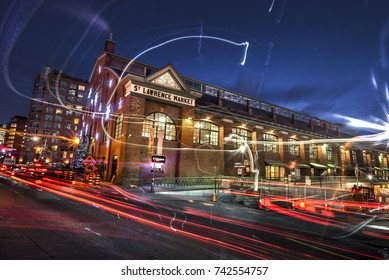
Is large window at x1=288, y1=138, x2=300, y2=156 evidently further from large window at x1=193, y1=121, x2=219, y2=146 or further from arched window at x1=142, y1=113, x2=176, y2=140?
arched window at x1=142, y1=113, x2=176, y2=140

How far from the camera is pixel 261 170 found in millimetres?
36375

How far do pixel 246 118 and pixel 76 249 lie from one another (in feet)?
113

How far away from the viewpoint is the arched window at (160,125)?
26609mm

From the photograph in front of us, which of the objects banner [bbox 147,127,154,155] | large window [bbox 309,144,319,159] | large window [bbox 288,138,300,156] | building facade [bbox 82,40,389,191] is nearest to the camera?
banner [bbox 147,127,154,155]

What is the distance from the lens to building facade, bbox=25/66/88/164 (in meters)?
87.0

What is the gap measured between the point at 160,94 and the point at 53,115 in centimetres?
8194

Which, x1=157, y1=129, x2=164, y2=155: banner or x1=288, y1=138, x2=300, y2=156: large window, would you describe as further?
x1=288, y1=138, x2=300, y2=156: large window

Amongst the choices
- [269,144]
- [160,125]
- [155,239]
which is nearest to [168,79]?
[160,125]

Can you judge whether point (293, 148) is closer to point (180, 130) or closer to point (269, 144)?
A: point (269, 144)

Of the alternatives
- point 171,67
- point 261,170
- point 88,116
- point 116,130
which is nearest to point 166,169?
point 116,130

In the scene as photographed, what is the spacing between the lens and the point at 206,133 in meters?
32.1

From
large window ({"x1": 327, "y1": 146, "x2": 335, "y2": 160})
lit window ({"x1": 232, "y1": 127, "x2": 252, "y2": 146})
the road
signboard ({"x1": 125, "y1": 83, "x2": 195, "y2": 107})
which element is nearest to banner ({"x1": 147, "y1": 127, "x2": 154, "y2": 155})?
signboard ({"x1": 125, "y1": 83, "x2": 195, "y2": 107})

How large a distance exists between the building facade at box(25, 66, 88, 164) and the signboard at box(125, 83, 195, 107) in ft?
236

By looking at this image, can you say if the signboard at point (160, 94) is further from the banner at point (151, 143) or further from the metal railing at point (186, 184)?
the metal railing at point (186, 184)
